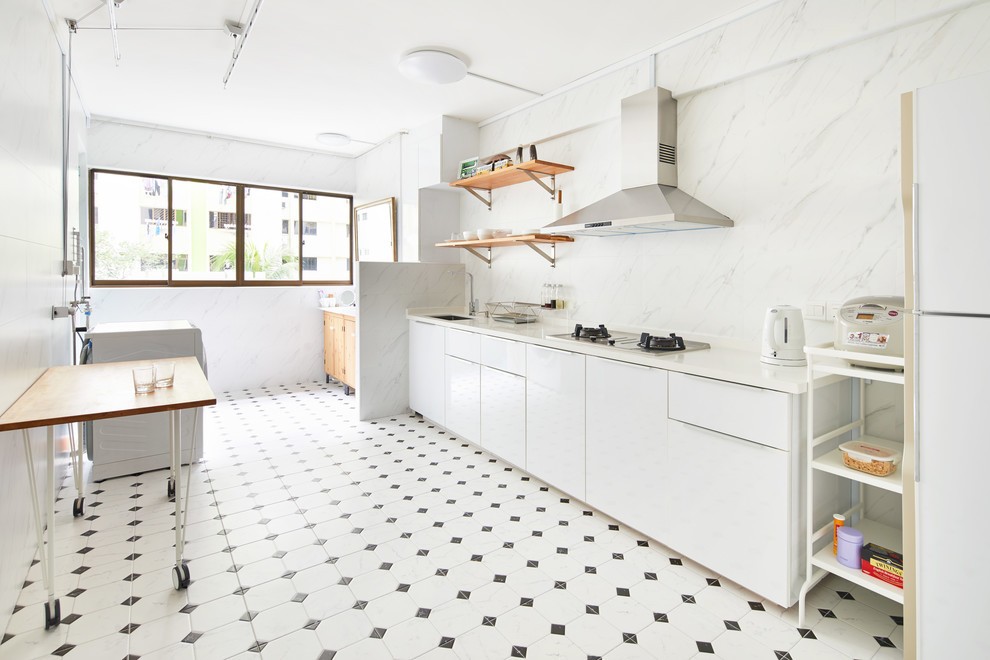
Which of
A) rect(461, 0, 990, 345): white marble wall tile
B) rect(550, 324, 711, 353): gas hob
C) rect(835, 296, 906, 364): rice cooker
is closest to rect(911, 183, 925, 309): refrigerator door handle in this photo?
rect(835, 296, 906, 364): rice cooker

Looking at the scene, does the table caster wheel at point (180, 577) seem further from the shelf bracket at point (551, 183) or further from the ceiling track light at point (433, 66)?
the shelf bracket at point (551, 183)

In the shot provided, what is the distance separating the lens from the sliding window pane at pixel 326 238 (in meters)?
6.04

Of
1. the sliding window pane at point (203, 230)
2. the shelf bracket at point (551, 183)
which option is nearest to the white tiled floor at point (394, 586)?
the shelf bracket at point (551, 183)

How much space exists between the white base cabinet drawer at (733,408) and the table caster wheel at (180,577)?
7.09 feet

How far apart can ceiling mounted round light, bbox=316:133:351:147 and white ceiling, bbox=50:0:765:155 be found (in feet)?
1.38

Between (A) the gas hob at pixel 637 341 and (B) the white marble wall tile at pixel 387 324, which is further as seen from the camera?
(B) the white marble wall tile at pixel 387 324

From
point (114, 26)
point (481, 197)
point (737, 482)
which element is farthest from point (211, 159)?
point (737, 482)

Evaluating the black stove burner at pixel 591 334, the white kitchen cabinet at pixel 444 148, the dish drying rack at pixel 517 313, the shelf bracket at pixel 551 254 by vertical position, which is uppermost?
the white kitchen cabinet at pixel 444 148

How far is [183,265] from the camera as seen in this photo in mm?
5293

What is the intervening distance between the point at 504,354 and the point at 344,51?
7.15ft

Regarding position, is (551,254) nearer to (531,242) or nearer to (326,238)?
(531,242)

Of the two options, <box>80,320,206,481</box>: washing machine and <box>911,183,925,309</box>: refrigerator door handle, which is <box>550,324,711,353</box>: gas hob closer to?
<box>911,183,925,309</box>: refrigerator door handle

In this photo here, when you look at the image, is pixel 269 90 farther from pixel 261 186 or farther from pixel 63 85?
pixel 261 186

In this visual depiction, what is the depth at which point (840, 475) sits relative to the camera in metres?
1.89
